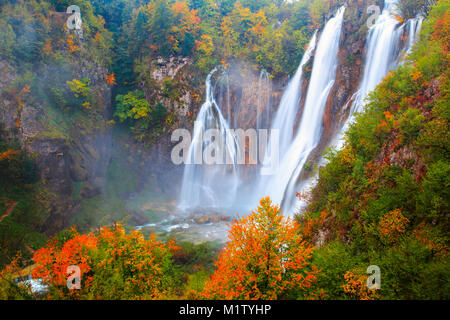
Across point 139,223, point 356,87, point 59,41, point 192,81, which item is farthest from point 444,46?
point 59,41

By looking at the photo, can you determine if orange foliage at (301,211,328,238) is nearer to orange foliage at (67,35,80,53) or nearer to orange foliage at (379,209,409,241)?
orange foliage at (379,209,409,241)

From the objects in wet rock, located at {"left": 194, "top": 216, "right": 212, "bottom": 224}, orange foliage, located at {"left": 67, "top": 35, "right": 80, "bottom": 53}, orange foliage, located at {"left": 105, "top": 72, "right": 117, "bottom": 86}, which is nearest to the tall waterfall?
wet rock, located at {"left": 194, "top": 216, "right": 212, "bottom": 224}

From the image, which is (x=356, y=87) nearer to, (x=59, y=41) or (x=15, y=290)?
(x=15, y=290)

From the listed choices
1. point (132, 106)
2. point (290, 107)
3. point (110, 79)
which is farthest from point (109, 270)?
point (110, 79)

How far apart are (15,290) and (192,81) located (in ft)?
92.1

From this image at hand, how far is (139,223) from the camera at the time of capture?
27.2 m

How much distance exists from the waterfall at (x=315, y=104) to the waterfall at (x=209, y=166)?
26.3 feet

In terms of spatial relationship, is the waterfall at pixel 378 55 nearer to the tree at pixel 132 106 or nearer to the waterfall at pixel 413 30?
the waterfall at pixel 413 30

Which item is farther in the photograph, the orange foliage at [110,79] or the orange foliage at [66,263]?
the orange foliage at [110,79]

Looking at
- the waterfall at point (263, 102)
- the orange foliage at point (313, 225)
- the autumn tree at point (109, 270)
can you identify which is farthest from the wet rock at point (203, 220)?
the orange foliage at point (313, 225)

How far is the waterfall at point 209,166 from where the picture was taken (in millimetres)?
31672

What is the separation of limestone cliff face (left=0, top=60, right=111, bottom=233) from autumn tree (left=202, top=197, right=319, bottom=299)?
21.7 meters

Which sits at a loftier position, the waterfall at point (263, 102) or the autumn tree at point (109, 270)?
the waterfall at point (263, 102)

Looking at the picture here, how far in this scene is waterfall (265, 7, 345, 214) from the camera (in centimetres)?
2238
